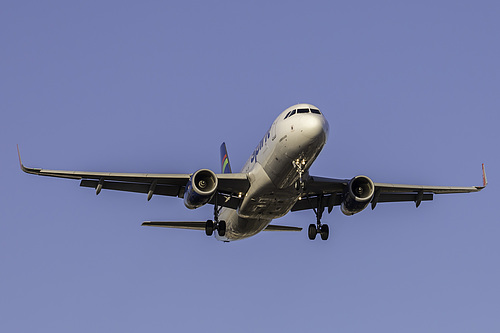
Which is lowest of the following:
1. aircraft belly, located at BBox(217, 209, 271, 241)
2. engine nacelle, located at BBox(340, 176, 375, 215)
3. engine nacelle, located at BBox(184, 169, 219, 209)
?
aircraft belly, located at BBox(217, 209, 271, 241)

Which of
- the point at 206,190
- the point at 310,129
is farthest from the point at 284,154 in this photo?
the point at 206,190

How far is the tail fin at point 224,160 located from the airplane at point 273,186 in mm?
4673

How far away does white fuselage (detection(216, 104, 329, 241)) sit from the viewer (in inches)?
1476

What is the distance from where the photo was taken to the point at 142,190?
44.5 m

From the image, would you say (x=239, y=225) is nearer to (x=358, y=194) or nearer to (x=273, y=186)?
A: (x=273, y=186)

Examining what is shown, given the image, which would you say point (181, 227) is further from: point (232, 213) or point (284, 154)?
point (284, 154)

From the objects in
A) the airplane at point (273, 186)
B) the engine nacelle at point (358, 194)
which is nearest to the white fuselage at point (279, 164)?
the airplane at point (273, 186)

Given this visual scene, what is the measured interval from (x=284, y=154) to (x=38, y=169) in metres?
12.3

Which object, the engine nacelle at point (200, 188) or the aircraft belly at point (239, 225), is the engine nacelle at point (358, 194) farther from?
the engine nacelle at point (200, 188)

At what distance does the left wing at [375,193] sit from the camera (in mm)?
43344

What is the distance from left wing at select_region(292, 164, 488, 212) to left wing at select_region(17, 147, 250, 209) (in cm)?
371

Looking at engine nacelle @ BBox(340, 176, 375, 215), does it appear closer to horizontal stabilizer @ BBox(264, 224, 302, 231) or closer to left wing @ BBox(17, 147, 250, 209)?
left wing @ BBox(17, 147, 250, 209)

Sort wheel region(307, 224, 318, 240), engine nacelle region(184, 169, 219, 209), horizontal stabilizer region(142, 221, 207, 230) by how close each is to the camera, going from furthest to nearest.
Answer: horizontal stabilizer region(142, 221, 207, 230) → wheel region(307, 224, 318, 240) → engine nacelle region(184, 169, 219, 209)

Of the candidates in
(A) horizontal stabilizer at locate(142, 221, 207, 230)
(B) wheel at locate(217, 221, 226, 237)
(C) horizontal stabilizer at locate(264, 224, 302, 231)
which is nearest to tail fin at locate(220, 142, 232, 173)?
(C) horizontal stabilizer at locate(264, 224, 302, 231)
